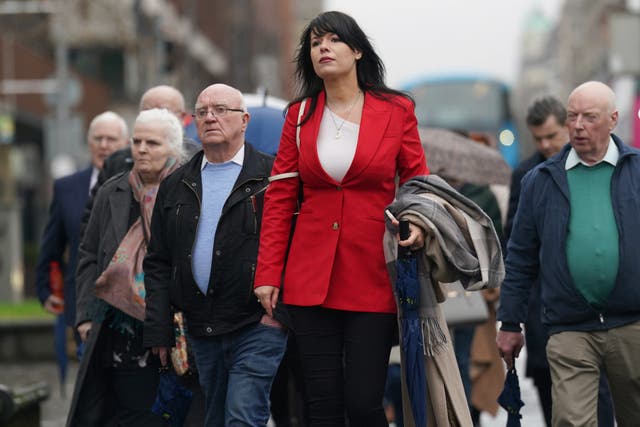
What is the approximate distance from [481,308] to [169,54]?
794 inches

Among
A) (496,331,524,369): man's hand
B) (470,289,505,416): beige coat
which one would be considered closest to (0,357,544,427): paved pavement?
(470,289,505,416): beige coat

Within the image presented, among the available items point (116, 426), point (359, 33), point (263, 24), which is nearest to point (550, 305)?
point (359, 33)

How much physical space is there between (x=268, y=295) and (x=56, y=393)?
7277mm

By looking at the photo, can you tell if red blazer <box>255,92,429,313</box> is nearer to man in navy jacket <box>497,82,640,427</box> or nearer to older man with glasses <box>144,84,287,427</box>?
older man with glasses <box>144,84,287,427</box>

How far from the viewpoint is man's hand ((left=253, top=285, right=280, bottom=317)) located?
5840 mm

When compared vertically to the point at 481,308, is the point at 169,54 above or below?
above

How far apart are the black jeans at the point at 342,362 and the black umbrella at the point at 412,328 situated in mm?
117

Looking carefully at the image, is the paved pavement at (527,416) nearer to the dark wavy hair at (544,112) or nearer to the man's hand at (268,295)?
the dark wavy hair at (544,112)

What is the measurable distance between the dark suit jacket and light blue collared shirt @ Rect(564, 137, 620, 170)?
136 inches

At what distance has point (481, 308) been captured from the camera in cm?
823

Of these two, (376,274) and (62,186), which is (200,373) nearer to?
(376,274)

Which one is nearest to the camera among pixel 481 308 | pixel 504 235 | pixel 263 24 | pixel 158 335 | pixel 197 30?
pixel 158 335

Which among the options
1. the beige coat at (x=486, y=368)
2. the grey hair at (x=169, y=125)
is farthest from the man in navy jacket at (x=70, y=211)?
the beige coat at (x=486, y=368)

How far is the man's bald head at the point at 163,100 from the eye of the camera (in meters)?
8.20
